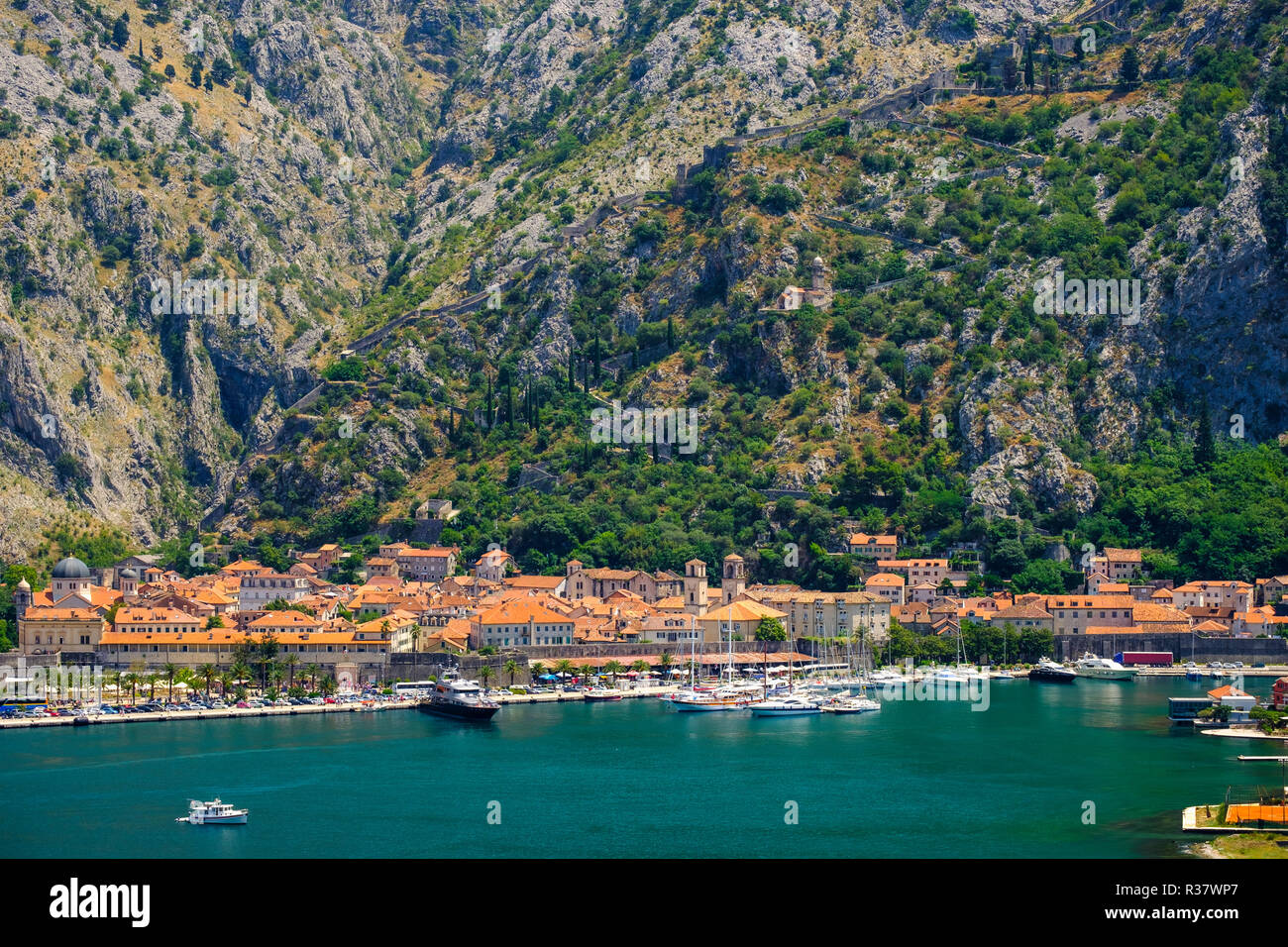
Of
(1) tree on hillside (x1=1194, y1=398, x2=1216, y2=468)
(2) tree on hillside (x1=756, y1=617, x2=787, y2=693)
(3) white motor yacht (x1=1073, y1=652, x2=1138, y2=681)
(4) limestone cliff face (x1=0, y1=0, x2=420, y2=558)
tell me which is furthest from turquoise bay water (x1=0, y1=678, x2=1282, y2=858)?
(4) limestone cliff face (x1=0, y1=0, x2=420, y2=558)

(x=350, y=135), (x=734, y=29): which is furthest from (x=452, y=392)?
(x=350, y=135)

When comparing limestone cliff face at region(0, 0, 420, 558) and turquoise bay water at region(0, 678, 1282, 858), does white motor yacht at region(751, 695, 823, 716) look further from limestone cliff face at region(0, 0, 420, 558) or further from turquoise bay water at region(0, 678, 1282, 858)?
limestone cliff face at region(0, 0, 420, 558)

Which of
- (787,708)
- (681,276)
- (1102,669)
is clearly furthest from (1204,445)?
(787,708)

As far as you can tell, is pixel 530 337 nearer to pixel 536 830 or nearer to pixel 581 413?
pixel 581 413

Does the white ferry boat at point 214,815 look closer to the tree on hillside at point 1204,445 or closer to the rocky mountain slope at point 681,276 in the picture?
the rocky mountain slope at point 681,276

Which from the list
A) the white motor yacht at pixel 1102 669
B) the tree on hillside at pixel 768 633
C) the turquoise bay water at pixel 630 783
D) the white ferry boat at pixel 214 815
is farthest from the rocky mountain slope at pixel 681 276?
the white ferry boat at pixel 214 815

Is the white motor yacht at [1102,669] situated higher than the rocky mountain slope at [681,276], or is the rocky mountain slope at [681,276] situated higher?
the rocky mountain slope at [681,276]
